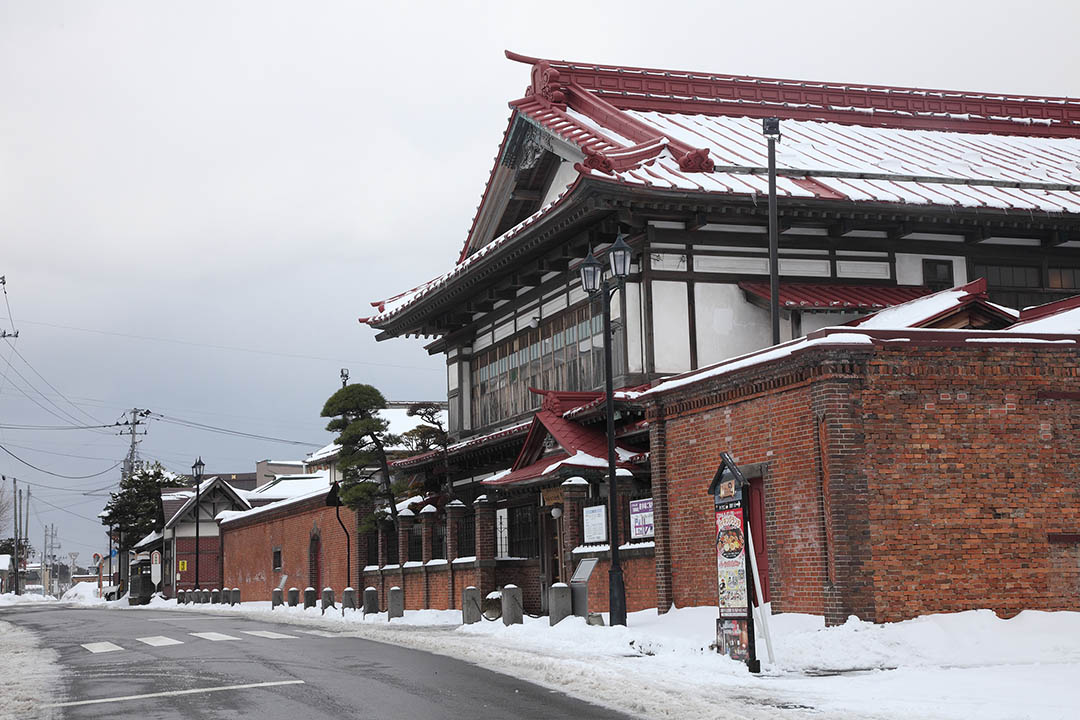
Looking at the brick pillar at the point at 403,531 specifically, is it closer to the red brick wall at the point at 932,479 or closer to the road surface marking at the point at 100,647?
the road surface marking at the point at 100,647

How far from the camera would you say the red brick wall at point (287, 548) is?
39431mm

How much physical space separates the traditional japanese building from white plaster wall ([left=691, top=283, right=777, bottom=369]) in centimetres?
5

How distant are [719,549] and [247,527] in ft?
137

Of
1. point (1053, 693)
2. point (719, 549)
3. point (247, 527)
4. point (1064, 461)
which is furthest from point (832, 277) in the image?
point (247, 527)

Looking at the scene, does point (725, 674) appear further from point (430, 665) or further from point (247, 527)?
point (247, 527)

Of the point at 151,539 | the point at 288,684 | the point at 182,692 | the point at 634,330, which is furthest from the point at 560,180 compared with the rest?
the point at 151,539

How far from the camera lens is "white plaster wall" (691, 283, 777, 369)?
86.5 feet

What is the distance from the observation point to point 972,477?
15.8 metres

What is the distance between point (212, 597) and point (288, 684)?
38.7 metres

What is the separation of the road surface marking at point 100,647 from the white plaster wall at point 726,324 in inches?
506

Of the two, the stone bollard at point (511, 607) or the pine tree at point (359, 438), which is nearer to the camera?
the stone bollard at point (511, 607)

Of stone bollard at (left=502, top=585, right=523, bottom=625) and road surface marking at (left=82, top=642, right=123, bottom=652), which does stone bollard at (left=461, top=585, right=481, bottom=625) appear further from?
road surface marking at (left=82, top=642, right=123, bottom=652)

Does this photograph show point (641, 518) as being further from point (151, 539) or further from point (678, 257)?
point (151, 539)

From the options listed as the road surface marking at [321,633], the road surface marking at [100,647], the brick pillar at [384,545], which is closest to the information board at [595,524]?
the road surface marking at [321,633]
